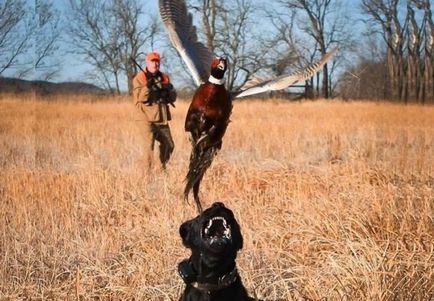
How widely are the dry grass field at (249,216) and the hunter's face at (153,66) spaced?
0.38 meters

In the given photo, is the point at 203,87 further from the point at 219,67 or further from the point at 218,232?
the point at 218,232

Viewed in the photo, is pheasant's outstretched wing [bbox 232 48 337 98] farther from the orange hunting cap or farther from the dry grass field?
the orange hunting cap

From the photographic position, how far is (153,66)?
4059 millimetres

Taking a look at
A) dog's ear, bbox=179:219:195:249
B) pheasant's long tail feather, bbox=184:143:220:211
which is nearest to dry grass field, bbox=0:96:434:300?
pheasant's long tail feather, bbox=184:143:220:211

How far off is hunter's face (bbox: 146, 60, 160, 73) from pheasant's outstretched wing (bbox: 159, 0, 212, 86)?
192 centimetres

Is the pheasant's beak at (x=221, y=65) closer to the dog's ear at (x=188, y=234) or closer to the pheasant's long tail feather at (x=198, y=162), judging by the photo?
the pheasant's long tail feather at (x=198, y=162)

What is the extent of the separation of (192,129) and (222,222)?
387 millimetres

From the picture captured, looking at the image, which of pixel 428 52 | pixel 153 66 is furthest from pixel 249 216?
pixel 428 52

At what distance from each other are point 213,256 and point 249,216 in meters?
2.69

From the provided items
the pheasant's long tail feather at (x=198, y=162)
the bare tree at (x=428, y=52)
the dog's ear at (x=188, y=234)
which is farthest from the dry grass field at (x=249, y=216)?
the dog's ear at (x=188, y=234)

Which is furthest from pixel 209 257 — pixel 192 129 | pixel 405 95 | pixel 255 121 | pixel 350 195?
pixel 255 121

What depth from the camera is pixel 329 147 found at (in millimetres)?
8172

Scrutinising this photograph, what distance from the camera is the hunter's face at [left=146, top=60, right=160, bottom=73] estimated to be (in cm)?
387

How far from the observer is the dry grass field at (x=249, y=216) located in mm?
2746
